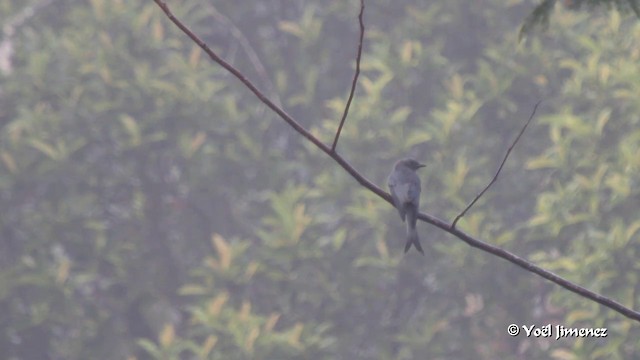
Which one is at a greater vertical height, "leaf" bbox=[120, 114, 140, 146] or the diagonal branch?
"leaf" bbox=[120, 114, 140, 146]

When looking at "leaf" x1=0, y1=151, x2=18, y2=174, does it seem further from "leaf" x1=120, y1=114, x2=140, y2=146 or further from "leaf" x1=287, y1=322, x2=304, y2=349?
"leaf" x1=287, y1=322, x2=304, y2=349

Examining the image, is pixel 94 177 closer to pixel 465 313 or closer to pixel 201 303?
pixel 201 303

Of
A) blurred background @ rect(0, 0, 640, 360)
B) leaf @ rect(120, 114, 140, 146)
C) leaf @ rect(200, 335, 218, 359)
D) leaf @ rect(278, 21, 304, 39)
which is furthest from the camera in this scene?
leaf @ rect(278, 21, 304, 39)

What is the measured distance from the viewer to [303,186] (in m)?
8.39

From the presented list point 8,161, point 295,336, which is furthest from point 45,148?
point 295,336

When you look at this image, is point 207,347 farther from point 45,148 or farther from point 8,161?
point 8,161

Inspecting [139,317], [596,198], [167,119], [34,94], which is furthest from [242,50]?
[596,198]

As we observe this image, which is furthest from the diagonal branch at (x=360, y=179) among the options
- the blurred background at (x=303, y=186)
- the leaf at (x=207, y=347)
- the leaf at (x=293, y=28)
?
the leaf at (x=293, y=28)

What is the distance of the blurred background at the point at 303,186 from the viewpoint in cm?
778

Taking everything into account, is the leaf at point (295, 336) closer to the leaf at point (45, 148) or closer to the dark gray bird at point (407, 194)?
the dark gray bird at point (407, 194)

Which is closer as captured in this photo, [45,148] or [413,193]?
[413,193]

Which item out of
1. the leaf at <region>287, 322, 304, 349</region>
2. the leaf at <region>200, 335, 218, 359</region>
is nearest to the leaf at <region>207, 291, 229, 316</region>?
the leaf at <region>200, 335, 218, 359</region>

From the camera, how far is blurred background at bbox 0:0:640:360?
7.78 meters

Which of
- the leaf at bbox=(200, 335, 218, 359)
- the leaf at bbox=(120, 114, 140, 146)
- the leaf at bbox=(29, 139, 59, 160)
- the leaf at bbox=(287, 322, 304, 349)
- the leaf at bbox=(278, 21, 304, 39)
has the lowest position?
the leaf at bbox=(200, 335, 218, 359)
